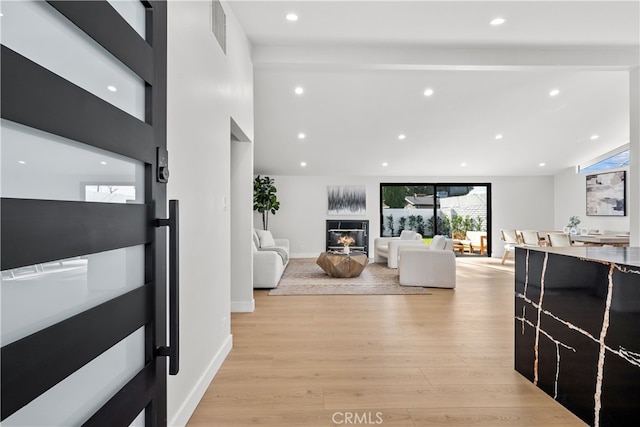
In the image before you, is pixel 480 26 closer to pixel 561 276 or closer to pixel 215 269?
pixel 561 276

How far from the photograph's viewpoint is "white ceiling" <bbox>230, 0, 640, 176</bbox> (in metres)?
3.28

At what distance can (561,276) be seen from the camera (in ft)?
7.04

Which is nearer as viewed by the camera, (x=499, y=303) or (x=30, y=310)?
(x=30, y=310)

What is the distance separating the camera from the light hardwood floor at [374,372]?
78.7 inches

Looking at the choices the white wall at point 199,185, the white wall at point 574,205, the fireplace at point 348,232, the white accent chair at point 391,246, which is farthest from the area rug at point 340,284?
the white wall at point 574,205

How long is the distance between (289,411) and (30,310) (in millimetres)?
1704

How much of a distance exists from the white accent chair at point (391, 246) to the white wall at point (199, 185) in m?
4.96

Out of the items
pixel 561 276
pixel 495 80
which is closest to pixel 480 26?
pixel 495 80

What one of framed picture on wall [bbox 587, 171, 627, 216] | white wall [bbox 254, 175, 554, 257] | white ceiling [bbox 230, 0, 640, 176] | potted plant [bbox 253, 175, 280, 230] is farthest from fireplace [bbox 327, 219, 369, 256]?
framed picture on wall [bbox 587, 171, 627, 216]

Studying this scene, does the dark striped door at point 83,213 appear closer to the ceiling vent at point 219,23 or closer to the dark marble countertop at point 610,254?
the ceiling vent at point 219,23

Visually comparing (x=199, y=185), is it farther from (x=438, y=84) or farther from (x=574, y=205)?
(x=574, y=205)

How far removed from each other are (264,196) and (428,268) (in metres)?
4.65

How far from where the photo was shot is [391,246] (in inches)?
288

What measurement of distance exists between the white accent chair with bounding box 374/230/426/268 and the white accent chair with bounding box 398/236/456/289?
68.8 inches
